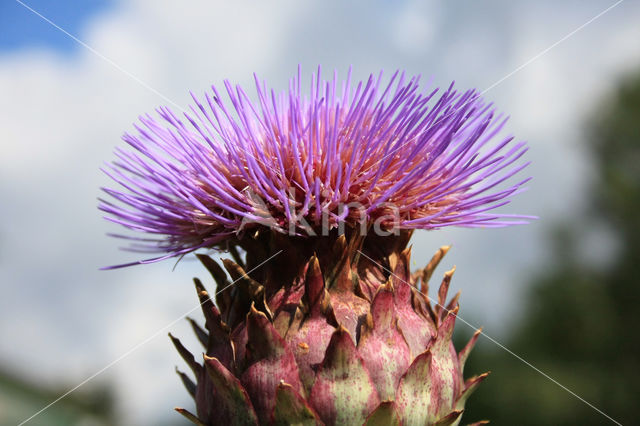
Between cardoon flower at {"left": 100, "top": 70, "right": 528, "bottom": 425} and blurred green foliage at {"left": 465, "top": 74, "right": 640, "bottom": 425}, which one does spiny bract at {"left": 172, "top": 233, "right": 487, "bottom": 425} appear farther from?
blurred green foliage at {"left": 465, "top": 74, "right": 640, "bottom": 425}

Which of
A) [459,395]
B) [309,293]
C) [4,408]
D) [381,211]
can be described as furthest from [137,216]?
[4,408]

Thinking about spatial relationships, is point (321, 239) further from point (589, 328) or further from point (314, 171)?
point (589, 328)

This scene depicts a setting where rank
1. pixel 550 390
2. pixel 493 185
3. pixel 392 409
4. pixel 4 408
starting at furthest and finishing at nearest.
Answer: pixel 550 390 < pixel 4 408 < pixel 493 185 < pixel 392 409

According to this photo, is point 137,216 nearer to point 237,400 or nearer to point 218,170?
point 218,170

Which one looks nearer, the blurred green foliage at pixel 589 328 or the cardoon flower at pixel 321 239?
the cardoon flower at pixel 321 239

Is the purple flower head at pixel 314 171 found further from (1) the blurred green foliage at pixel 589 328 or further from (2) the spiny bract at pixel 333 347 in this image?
(1) the blurred green foliage at pixel 589 328

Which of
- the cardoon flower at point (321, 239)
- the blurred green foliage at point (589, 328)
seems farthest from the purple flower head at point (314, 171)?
the blurred green foliage at point (589, 328)

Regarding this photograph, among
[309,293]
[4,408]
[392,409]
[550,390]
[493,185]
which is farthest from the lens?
[550,390]
